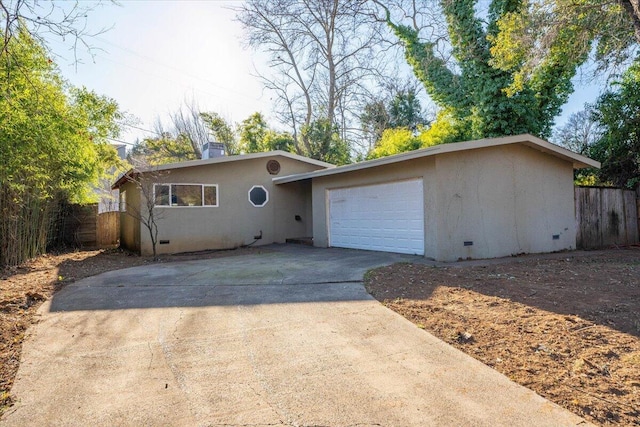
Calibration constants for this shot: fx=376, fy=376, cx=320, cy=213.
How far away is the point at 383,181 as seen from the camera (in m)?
9.20

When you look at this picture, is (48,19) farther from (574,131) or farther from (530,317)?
(574,131)

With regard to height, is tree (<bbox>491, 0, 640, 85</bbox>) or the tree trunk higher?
tree (<bbox>491, 0, 640, 85</bbox>)

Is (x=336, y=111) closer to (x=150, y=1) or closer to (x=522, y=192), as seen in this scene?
(x=522, y=192)

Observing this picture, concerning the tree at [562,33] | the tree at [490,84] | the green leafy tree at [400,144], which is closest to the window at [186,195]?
the green leafy tree at [400,144]

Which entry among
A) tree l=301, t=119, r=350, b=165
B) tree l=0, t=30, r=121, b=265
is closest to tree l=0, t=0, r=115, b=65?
tree l=0, t=30, r=121, b=265

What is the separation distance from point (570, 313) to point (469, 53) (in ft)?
34.0

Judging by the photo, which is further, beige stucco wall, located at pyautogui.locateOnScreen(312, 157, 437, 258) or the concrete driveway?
beige stucco wall, located at pyautogui.locateOnScreen(312, 157, 437, 258)

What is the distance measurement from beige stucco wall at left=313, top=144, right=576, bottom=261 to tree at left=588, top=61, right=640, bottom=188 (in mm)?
3264

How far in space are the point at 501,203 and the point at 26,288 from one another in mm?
9118

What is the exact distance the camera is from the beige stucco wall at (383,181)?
7918 millimetres

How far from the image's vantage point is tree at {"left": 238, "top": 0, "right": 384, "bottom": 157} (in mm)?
19531

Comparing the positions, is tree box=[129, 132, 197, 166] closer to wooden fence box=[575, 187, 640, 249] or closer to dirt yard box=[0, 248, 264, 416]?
dirt yard box=[0, 248, 264, 416]

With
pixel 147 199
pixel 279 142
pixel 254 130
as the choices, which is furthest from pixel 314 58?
pixel 147 199

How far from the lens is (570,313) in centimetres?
410
